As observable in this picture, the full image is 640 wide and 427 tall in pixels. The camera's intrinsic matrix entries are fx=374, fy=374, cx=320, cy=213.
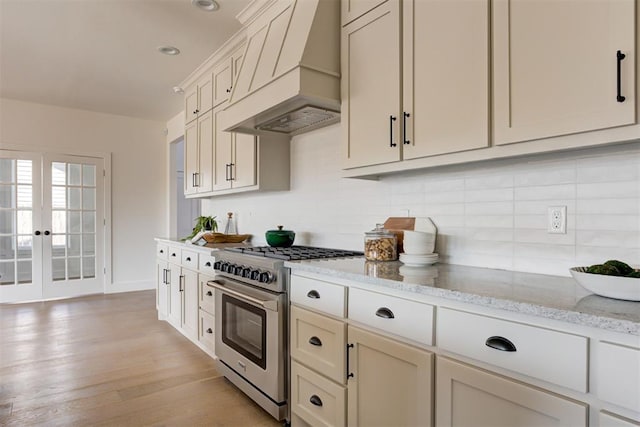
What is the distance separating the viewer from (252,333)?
2354mm

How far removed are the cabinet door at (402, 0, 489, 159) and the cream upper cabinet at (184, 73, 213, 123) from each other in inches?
98.5

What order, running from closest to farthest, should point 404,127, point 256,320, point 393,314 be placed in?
point 393,314
point 404,127
point 256,320

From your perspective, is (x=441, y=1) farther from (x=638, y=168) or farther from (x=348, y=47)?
(x=638, y=168)

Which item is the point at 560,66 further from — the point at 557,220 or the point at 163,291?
the point at 163,291

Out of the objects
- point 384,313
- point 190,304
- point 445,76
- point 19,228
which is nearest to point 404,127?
point 445,76

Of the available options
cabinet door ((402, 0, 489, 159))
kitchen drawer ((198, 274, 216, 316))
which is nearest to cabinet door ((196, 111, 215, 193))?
kitchen drawer ((198, 274, 216, 316))

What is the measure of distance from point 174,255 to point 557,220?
11.1 ft

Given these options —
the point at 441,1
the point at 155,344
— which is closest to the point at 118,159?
the point at 155,344

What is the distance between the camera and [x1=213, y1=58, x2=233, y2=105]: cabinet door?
340 cm

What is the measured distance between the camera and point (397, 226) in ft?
7.19

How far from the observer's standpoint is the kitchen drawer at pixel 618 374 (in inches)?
34.6

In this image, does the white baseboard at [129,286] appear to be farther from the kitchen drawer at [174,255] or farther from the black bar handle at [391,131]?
the black bar handle at [391,131]

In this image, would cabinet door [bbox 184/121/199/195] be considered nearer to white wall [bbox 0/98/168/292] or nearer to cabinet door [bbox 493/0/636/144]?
white wall [bbox 0/98/168/292]

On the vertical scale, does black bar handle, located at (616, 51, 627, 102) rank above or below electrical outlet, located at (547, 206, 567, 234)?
above
